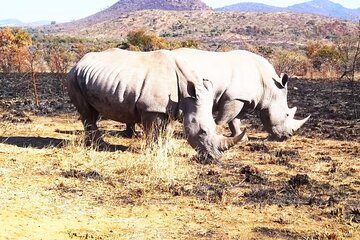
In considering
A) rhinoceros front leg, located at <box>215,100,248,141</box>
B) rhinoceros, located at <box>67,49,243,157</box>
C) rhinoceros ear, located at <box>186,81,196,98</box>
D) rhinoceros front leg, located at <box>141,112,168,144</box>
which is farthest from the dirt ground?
rhinoceros ear, located at <box>186,81,196,98</box>

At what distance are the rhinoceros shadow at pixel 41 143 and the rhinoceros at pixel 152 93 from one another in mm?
396

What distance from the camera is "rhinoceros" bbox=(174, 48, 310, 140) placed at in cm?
1030

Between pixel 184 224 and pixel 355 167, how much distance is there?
13.2ft

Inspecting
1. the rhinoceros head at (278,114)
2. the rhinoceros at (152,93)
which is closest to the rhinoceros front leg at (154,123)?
the rhinoceros at (152,93)

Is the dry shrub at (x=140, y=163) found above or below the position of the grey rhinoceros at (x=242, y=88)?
below

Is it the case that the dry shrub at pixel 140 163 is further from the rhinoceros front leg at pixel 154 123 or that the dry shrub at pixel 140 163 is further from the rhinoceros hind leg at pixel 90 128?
the rhinoceros hind leg at pixel 90 128

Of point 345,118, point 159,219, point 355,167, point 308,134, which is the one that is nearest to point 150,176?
point 159,219

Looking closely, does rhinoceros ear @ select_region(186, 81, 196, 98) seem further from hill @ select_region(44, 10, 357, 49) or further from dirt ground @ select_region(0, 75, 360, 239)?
hill @ select_region(44, 10, 357, 49)

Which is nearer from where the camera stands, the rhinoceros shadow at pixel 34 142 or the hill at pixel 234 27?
the rhinoceros shadow at pixel 34 142

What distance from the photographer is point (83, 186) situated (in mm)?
7359

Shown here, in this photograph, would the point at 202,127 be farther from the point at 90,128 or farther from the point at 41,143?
the point at 41,143

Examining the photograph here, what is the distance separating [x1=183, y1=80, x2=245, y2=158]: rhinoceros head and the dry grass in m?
0.32

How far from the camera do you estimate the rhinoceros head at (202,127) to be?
8789 mm

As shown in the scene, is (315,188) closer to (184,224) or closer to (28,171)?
(184,224)
